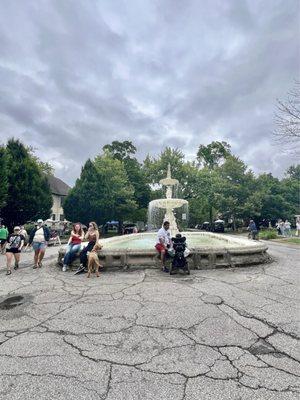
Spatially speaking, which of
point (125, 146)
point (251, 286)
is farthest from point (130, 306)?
point (125, 146)

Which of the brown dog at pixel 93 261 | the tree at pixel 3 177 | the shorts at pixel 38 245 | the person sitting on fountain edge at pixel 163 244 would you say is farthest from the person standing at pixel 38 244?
the tree at pixel 3 177

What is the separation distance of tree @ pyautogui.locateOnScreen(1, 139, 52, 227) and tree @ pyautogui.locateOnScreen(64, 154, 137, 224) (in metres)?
7.18

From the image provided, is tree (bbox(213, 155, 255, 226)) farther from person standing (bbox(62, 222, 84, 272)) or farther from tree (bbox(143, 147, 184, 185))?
person standing (bbox(62, 222, 84, 272))

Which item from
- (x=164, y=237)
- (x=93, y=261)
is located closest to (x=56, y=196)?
(x=93, y=261)

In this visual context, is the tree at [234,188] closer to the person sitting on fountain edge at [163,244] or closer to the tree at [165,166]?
the tree at [165,166]

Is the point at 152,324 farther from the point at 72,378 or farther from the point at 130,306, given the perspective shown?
the point at 72,378

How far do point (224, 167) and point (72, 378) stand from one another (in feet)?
148

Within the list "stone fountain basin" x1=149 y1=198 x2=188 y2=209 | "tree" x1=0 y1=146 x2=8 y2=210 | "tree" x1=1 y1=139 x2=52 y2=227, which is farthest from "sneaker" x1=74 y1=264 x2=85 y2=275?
"tree" x1=1 y1=139 x2=52 y2=227

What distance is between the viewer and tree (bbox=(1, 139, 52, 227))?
27.1 m

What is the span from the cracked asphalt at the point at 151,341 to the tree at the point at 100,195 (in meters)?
30.9

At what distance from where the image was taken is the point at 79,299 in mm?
6160

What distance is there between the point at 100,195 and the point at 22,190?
476 inches

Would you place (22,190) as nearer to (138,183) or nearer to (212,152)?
(138,183)

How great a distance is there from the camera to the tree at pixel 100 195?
37969mm
